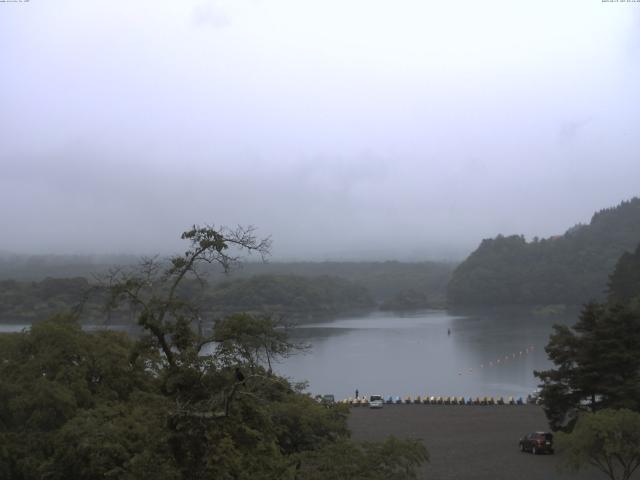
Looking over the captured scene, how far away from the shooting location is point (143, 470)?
5301 millimetres

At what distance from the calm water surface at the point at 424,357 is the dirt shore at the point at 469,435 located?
23.2 ft

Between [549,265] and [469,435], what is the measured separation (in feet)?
278

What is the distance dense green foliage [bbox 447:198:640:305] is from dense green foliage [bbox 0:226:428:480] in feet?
282

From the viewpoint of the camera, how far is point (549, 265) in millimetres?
99188

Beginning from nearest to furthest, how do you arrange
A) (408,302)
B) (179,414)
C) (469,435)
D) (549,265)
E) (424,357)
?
(179,414) → (469,435) → (424,357) → (549,265) → (408,302)

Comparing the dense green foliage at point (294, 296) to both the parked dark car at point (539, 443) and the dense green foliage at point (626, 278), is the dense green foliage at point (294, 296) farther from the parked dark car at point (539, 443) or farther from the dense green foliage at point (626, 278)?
the parked dark car at point (539, 443)

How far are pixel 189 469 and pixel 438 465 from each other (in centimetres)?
1138

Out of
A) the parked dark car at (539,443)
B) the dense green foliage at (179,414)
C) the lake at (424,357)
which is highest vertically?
the dense green foliage at (179,414)

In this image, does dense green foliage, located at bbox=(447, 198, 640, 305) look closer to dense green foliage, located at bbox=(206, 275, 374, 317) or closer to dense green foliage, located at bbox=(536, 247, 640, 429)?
dense green foliage, located at bbox=(206, 275, 374, 317)

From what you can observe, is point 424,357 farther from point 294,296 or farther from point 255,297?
point 294,296

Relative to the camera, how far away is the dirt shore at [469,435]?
48.7ft

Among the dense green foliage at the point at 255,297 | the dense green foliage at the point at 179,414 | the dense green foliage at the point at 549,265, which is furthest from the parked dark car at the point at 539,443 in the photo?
the dense green foliage at the point at 549,265

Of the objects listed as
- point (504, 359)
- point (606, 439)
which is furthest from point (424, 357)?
point (606, 439)

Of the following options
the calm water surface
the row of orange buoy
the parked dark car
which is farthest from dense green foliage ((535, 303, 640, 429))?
the row of orange buoy
